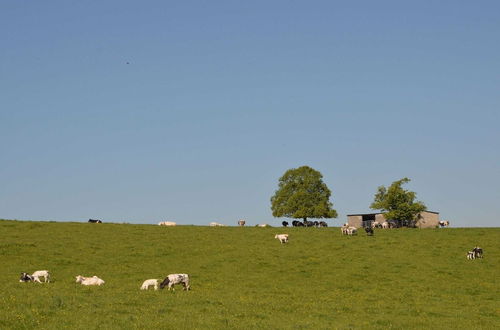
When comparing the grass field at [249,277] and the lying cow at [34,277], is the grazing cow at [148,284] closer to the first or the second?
the grass field at [249,277]

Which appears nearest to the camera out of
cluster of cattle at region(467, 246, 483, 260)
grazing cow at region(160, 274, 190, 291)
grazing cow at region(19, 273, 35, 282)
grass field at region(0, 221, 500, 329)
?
grass field at region(0, 221, 500, 329)

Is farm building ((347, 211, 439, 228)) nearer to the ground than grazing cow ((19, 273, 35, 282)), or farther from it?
farther from it

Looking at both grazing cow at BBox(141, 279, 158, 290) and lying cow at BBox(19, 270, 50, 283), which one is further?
lying cow at BBox(19, 270, 50, 283)

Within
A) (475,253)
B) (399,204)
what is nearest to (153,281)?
(475,253)

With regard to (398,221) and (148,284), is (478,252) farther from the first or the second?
(398,221)

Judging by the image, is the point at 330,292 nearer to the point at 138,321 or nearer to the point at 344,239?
the point at 138,321

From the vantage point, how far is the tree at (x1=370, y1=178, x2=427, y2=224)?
97.6 metres

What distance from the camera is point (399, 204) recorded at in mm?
98000

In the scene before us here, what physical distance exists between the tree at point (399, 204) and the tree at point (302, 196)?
10.2 metres

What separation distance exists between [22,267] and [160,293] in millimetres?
17075

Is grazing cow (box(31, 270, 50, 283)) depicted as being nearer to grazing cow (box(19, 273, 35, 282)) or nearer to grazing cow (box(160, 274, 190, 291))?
grazing cow (box(19, 273, 35, 282))

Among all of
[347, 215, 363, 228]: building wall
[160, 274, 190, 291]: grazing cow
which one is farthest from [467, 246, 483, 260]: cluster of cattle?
[347, 215, 363, 228]: building wall

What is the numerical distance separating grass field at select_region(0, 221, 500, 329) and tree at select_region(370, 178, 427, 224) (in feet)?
104

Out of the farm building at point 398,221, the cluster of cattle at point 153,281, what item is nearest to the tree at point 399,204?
the farm building at point 398,221
